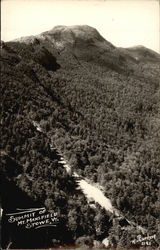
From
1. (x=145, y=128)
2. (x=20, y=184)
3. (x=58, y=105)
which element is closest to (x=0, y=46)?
(x=58, y=105)

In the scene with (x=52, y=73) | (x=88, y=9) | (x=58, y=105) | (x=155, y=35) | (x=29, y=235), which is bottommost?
(x=29, y=235)

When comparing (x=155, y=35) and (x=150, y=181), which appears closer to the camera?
(x=155, y=35)

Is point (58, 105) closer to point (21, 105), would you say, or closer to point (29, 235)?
point (21, 105)
